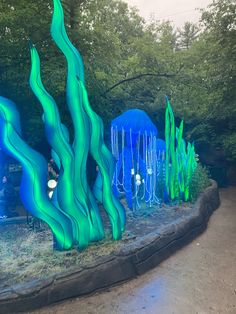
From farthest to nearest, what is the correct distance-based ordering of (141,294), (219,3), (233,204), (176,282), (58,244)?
1. (219,3)
2. (233,204)
3. (58,244)
4. (176,282)
5. (141,294)

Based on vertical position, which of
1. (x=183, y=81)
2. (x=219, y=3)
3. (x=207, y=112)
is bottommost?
(x=207, y=112)

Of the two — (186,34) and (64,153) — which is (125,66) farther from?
(186,34)

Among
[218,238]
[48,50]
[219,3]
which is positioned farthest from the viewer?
[219,3]

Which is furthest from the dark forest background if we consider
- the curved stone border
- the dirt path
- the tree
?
the tree

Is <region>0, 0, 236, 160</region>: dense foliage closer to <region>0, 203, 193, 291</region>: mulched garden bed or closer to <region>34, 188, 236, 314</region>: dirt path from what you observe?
<region>0, 203, 193, 291</region>: mulched garden bed

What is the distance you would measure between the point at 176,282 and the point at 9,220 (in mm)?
3903

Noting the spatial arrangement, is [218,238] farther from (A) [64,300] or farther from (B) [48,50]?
(B) [48,50]

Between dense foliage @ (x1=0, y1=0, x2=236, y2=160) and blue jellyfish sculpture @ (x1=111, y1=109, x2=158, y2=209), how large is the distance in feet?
5.39

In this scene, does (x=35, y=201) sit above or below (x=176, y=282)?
above

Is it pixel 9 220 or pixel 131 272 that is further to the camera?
pixel 9 220

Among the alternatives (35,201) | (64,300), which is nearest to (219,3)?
(35,201)

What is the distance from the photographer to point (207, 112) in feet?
42.8

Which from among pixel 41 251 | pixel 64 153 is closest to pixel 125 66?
pixel 64 153

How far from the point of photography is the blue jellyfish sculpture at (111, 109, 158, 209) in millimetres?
7250
